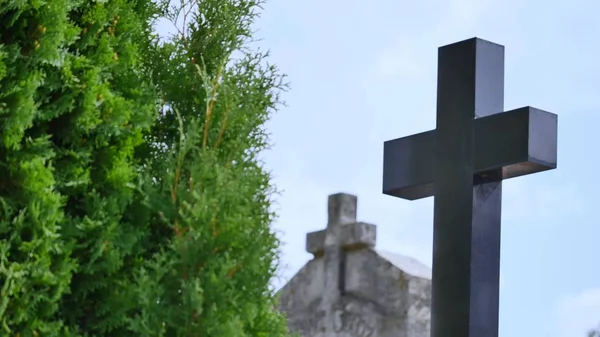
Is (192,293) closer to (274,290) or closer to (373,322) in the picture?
(274,290)

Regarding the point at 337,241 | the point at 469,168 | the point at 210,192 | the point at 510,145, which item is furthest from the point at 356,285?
the point at 210,192

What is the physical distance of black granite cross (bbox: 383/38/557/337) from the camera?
15.2 ft

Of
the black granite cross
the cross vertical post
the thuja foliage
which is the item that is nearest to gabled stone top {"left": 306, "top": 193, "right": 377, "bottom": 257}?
the black granite cross

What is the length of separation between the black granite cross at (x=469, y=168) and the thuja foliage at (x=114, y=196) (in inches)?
29.0

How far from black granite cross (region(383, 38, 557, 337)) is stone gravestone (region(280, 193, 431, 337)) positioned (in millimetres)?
4178

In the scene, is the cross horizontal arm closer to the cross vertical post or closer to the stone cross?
the cross vertical post

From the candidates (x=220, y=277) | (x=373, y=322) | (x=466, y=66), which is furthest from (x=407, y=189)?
(x=373, y=322)

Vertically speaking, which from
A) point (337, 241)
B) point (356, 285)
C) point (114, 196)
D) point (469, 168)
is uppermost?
→ point (337, 241)

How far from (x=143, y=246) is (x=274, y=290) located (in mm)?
501

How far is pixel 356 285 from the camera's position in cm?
948

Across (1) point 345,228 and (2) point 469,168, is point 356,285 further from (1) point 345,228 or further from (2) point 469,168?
(2) point 469,168

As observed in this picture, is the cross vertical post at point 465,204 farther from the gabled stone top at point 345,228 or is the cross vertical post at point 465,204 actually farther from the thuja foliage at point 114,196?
the gabled stone top at point 345,228

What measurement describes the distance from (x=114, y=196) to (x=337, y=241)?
542 cm

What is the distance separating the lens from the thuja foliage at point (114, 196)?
13.2ft
